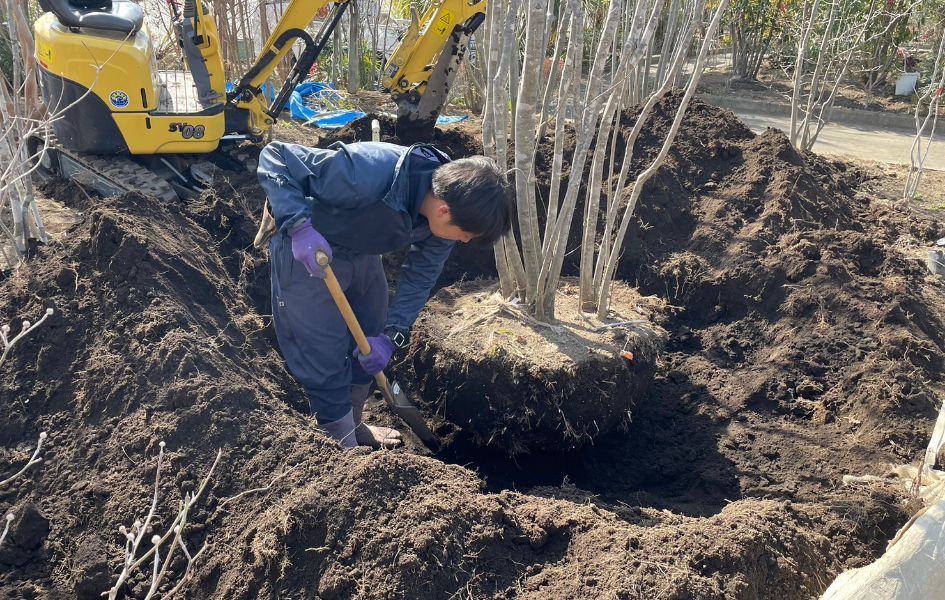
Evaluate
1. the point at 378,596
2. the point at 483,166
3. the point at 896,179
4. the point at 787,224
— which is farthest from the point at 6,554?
the point at 896,179

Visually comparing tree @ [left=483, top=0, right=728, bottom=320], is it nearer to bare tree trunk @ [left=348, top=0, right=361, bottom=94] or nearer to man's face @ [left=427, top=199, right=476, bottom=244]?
man's face @ [left=427, top=199, right=476, bottom=244]

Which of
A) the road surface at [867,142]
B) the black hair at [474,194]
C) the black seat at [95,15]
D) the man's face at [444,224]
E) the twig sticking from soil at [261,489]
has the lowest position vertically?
the road surface at [867,142]

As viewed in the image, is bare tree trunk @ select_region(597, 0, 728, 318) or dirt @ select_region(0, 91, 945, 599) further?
bare tree trunk @ select_region(597, 0, 728, 318)

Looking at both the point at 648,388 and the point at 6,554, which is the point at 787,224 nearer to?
the point at 648,388

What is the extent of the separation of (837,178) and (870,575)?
490 centimetres

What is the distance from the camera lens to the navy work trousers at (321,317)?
333 centimetres

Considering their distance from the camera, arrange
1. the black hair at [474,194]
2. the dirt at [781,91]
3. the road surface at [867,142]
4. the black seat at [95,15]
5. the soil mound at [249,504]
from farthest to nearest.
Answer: the dirt at [781,91] → the road surface at [867,142] → the black seat at [95,15] → the black hair at [474,194] → the soil mound at [249,504]

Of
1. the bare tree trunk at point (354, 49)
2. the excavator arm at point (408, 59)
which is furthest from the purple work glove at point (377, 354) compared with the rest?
the bare tree trunk at point (354, 49)

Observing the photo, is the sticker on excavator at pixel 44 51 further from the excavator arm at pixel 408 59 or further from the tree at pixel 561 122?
the tree at pixel 561 122

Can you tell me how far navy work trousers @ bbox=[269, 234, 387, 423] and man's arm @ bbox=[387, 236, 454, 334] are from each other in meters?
0.16

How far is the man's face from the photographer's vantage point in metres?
2.97

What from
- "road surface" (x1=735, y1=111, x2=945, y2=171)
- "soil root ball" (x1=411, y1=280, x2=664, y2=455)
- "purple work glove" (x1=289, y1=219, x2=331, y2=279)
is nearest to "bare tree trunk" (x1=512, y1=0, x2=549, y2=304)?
"soil root ball" (x1=411, y1=280, x2=664, y2=455)

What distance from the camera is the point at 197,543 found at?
253 centimetres

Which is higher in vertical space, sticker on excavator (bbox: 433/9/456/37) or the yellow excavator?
sticker on excavator (bbox: 433/9/456/37)
